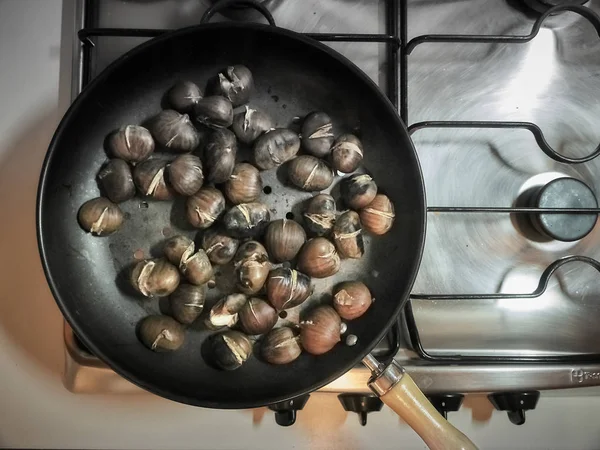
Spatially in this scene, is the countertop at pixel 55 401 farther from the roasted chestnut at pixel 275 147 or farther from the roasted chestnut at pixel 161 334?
the roasted chestnut at pixel 275 147

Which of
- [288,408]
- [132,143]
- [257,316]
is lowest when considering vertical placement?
[288,408]

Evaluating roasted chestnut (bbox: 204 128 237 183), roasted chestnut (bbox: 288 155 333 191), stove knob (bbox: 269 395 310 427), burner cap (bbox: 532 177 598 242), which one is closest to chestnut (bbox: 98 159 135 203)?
roasted chestnut (bbox: 204 128 237 183)

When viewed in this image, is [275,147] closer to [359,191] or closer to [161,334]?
[359,191]

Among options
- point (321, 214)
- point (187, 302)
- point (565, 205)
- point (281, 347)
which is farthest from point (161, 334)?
point (565, 205)

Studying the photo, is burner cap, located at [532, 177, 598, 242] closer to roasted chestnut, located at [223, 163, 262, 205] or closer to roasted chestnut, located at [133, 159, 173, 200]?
roasted chestnut, located at [223, 163, 262, 205]

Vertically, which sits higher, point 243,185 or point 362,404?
point 243,185

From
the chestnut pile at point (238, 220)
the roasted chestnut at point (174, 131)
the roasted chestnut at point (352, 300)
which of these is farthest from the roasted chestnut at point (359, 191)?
the roasted chestnut at point (174, 131)
